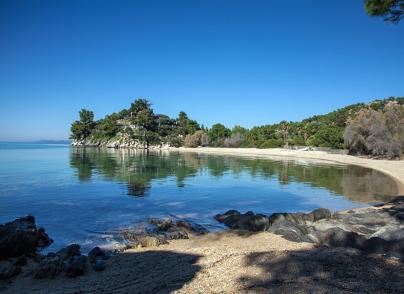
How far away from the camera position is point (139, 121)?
14088cm

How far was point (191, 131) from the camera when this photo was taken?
137250 mm

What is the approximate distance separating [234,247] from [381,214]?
8.87 meters

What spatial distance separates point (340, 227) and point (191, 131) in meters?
124

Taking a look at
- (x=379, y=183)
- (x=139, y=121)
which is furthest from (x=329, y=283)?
(x=139, y=121)

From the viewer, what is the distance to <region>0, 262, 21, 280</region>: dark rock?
8766 millimetres

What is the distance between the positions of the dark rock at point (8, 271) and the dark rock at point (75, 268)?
153 centimetres

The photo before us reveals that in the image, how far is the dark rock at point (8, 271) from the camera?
8.77m

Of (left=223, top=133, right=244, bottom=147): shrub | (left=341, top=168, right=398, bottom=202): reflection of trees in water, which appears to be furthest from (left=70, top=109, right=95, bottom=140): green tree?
(left=341, top=168, right=398, bottom=202): reflection of trees in water

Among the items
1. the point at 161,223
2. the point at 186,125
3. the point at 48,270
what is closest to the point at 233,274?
the point at 48,270

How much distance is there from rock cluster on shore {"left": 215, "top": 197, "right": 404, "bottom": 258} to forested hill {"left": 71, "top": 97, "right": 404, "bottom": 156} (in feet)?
236

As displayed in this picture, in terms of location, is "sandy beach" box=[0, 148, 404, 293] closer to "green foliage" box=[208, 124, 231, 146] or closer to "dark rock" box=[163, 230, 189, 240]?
"dark rock" box=[163, 230, 189, 240]

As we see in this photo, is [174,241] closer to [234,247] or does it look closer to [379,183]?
[234,247]

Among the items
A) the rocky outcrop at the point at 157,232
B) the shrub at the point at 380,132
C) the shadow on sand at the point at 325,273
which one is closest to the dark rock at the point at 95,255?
the rocky outcrop at the point at 157,232

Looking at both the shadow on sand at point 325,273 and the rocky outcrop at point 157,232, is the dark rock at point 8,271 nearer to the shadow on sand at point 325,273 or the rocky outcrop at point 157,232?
the rocky outcrop at point 157,232
